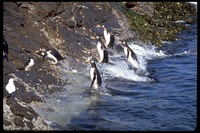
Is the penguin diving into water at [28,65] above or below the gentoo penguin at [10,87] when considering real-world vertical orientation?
above

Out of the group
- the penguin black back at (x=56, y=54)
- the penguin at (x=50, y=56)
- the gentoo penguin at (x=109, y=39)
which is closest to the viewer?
the penguin at (x=50, y=56)

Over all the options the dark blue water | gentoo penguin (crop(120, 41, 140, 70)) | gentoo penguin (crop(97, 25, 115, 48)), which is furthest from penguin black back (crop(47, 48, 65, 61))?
gentoo penguin (crop(97, 25, 115, 48))

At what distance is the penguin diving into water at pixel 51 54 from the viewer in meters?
12.1

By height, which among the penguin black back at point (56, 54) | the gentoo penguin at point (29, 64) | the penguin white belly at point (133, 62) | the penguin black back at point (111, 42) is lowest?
the gentoo penguin at point (29, 64)

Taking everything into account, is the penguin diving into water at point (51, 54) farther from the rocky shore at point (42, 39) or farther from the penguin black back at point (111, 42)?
the penguin black back at point (111, 42)

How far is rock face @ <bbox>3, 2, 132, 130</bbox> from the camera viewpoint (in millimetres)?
8805

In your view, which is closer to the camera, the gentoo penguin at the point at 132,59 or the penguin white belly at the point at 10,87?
the penguin white belly at the point at 10,87

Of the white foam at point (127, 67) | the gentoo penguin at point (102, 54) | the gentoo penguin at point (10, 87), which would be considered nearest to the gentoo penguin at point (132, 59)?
the white foam at point (127, 67)

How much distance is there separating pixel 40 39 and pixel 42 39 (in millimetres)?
111

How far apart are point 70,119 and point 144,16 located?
12.9 meters

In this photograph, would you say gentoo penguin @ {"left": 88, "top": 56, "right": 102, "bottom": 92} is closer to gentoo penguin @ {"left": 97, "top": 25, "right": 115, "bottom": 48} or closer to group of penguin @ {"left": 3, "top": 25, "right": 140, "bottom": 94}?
group of penguin @ {"left": 3, "top": 25, "right": 140, "bottom": 94}

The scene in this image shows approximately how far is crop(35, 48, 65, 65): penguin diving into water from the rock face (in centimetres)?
15

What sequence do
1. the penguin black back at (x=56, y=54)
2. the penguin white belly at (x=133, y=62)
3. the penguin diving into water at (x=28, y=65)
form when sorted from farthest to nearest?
1. the penguin white belly at (x=133, y=62)
2. the penguin black back at (x=56, y=54)
3. the penguin diving into water at (x=28, y=65)

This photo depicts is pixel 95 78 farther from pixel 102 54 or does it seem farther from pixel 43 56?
pixel 102 54
